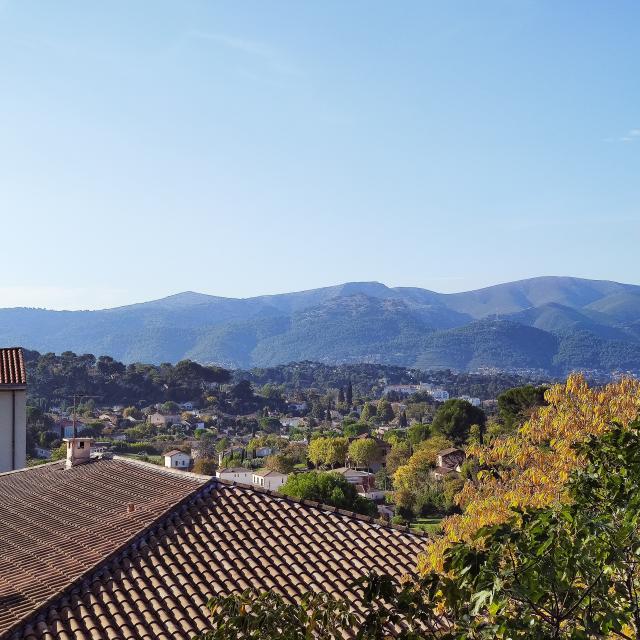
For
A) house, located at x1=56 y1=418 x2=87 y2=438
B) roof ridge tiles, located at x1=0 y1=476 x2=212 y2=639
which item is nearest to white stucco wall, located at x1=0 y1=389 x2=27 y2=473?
roof ridge tiles, located at x1=0 y1=476 x2=212 y2=639

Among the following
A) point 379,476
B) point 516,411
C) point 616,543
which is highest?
point 616,543

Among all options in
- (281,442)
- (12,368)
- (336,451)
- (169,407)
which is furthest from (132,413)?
(12,368)

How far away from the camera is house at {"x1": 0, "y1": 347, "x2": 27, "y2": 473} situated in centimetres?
1583

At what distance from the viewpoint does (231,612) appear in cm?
394

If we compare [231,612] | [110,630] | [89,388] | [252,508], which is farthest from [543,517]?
[89,388]

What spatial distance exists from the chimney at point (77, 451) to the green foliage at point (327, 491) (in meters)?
16.4

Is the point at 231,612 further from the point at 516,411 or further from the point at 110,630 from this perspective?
the point at 516,411

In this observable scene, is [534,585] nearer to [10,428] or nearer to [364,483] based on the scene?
[10,428]

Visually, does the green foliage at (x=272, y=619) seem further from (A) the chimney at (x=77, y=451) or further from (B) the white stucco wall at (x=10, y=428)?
(B) the white stucco wall at (x=10, y=428)

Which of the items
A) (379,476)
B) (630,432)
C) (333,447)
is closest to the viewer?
(630,432)

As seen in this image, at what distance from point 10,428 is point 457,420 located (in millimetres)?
45406

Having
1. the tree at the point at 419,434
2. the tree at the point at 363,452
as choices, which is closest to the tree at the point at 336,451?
the tree at the point at 363,452

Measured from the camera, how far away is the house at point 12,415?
623 inches

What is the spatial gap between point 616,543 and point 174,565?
5.30 metres
